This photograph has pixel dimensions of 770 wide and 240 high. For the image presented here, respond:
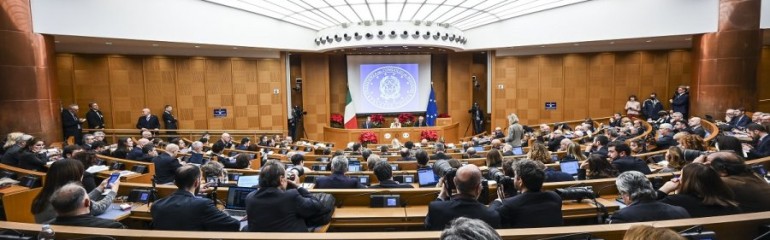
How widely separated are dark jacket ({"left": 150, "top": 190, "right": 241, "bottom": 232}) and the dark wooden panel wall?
11.8m

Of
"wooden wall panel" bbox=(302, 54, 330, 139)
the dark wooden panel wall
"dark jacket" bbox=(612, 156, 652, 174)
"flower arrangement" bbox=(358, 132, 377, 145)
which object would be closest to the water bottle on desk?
"dark jacket" bbox=(612, 156, 652, 174)

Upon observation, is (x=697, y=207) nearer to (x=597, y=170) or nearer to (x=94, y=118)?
(x=597, y=170)

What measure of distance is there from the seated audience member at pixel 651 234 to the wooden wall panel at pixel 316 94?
52.7 feet

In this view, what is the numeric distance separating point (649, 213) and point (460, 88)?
605 inches

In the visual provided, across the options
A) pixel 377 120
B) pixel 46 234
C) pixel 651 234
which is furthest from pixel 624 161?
pixel 377 120

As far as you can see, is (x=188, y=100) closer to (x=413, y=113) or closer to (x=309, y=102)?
(x=309, y=102)

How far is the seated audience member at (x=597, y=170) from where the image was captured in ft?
15.9

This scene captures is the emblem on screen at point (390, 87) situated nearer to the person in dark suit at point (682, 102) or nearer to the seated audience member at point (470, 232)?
the person in dark suit at point (682, 102)

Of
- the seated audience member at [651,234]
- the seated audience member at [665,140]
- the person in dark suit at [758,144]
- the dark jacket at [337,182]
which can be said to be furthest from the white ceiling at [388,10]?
the seated audience member at [651,234]

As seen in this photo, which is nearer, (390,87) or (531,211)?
(531,211)

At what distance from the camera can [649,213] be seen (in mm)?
2920

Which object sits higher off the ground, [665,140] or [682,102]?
[682,102]

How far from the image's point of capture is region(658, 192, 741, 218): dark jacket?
3.05 meters

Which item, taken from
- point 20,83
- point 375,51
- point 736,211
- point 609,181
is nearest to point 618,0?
point 375,51
